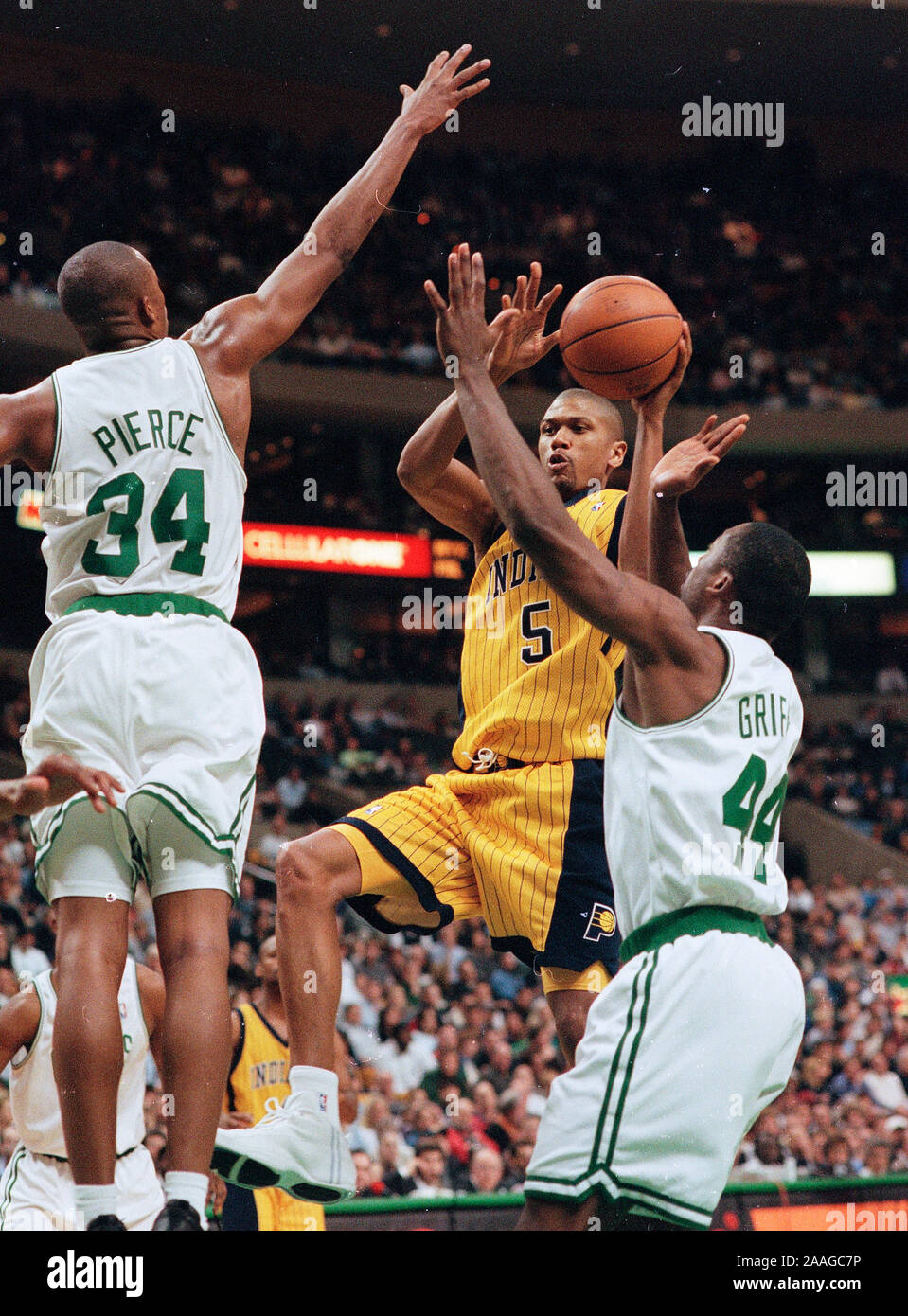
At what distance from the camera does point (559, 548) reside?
334 centimetres

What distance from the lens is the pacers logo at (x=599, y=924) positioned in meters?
4.29

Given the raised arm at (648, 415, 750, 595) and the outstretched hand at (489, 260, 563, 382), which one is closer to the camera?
the raised arm at (648, 415, 750, 595)

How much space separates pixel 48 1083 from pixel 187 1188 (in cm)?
166

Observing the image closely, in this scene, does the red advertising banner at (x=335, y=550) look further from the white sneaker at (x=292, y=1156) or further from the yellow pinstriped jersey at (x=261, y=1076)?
the white sneaker at (x=292, y=1156)

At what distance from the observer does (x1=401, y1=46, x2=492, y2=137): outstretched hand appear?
4.42 meters

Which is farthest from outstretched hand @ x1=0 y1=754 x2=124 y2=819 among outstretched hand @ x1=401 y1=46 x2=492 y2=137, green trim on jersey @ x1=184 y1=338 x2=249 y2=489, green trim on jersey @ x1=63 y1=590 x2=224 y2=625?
outstretched hand @ x1=401 y1=46 x2=492 y2=137

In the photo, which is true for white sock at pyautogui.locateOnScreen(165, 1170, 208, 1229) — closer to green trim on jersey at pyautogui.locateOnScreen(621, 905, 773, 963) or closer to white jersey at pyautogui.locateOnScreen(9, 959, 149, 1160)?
green trim on jersey at pyautogui.locateOnScreen(621, 905, 773, 963)

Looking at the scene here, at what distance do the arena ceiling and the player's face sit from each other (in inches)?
274

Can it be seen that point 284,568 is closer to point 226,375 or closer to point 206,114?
point 206,114

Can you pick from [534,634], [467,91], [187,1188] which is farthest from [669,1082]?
[467,91]

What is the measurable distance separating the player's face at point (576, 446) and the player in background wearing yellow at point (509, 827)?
0.45 ft

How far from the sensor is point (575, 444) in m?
4.83

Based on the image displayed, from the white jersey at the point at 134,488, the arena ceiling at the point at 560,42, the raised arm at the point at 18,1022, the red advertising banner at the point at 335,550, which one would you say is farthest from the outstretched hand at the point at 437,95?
the red advertising banner at the point at 335,550
